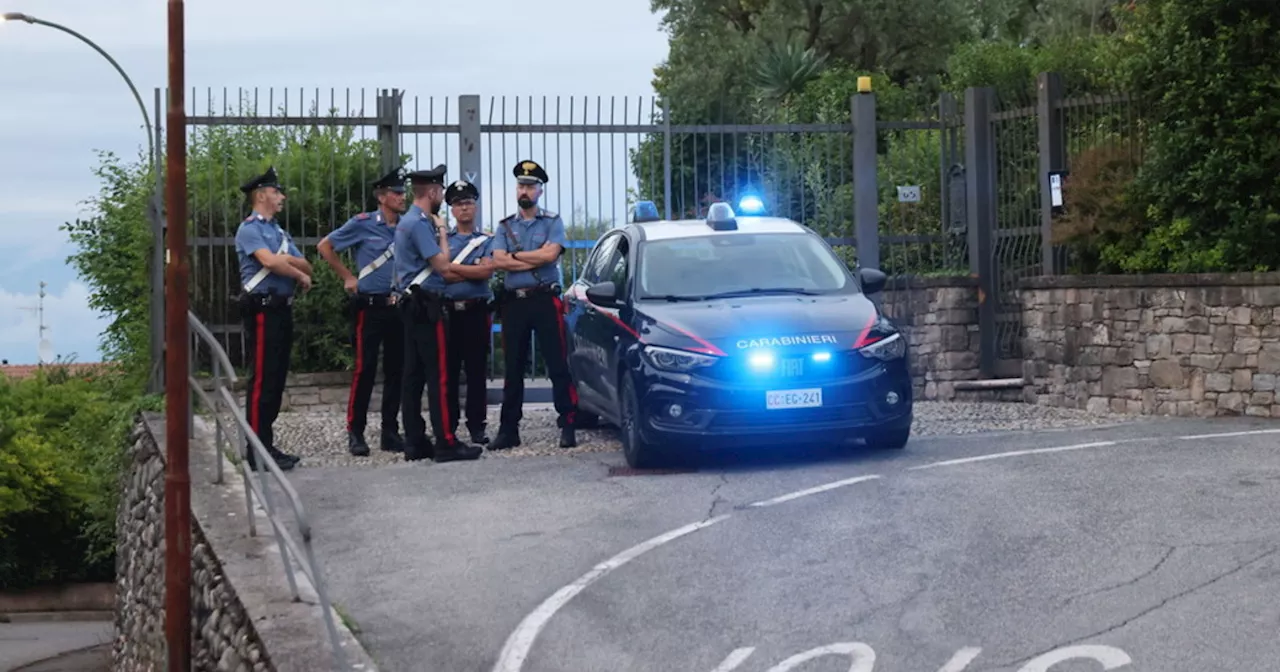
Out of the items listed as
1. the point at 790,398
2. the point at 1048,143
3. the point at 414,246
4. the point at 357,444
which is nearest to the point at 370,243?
the point at 414,246

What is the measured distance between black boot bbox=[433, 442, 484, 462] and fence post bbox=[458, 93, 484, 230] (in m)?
4.54

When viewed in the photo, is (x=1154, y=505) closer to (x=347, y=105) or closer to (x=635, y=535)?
(x=635, y=535)

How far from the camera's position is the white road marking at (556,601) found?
23.7 ft

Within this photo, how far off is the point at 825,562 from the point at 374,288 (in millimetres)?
5725

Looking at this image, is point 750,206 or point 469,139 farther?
point 469,139

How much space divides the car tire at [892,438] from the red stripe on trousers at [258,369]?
4161mm

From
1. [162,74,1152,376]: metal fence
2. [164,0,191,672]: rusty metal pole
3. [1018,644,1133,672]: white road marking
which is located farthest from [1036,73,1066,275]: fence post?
[1018,644,1133,672]: white road marking

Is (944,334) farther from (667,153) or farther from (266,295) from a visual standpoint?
(266,295)

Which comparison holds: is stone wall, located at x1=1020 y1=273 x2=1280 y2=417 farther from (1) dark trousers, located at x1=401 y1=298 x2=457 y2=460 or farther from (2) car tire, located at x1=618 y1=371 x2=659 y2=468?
(1) dark trousers, located at x1=401 y1=298 x2=457 y2=460

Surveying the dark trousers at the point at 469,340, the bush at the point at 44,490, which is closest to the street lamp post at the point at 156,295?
the dark trousers at the point at 469,340

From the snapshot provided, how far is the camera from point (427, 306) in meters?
12.9

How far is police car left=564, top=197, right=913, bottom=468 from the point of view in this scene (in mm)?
11633

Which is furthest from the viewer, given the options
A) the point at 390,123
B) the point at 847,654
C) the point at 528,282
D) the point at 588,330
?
the point at 390,123

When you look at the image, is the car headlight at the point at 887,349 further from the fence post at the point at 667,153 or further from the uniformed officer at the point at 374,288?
the fence post at the point at 667,153
